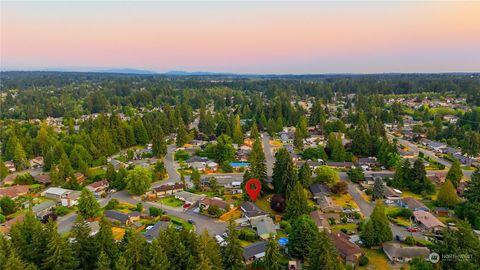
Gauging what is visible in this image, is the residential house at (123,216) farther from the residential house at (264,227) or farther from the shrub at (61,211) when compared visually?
the residential house at (264,227)

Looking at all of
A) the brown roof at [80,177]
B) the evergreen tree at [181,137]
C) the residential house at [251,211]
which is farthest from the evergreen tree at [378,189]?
the brown roof at [80,177]

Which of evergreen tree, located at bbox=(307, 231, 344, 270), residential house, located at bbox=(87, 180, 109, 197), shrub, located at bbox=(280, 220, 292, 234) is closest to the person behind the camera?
evergreen tree, located at bbox=(307, 231, 344, 270)

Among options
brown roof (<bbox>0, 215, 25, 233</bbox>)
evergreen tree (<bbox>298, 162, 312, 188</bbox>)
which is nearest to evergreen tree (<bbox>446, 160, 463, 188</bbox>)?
evergreen tree (<bbox>298, 162, 312, 188</bbox>)

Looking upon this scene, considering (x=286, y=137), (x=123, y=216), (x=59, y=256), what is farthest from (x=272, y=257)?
(x=286, y=137)

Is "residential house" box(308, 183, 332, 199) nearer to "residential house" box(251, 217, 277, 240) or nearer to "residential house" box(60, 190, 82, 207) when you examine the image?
"residential house" box(251, 217, 277, 240)

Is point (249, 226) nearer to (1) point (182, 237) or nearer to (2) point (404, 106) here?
(1) point (182, 237)
